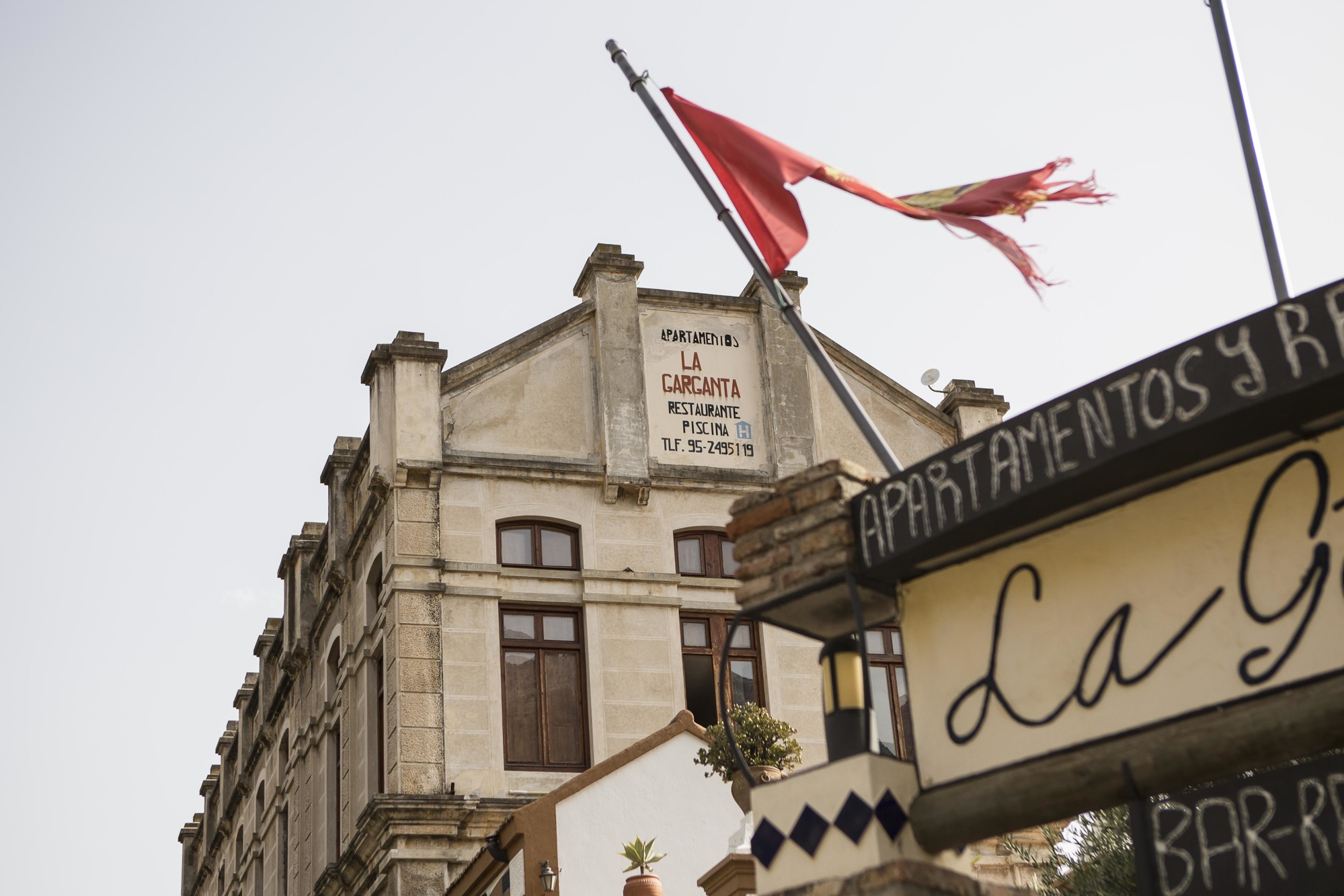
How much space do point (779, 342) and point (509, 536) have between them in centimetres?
546

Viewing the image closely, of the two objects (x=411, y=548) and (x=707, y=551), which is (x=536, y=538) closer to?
(x=411, y=548)

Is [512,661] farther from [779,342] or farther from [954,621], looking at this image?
[954,621]

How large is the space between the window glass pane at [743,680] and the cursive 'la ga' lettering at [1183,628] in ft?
59.9

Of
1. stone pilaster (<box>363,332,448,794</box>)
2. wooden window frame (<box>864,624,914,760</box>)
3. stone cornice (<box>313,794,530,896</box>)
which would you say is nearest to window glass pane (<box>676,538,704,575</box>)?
wooden window frame (<box>864,624,914,760</box>)

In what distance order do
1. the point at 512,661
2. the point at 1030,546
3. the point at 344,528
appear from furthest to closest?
the point at 344,528 → the point at 512,661 → the point at 1030,546

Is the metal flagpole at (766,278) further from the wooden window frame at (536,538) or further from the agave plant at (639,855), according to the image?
the wooden window frame at (536,538)

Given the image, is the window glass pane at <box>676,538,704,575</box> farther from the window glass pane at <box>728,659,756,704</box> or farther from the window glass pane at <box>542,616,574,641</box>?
the window glass pane at <box>542,616,574,641</box>

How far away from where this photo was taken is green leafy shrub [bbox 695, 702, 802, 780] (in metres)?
16.2

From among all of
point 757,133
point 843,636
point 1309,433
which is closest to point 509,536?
point 757,133

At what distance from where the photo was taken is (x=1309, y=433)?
20.6 ft

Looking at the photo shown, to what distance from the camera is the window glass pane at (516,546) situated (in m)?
25.1

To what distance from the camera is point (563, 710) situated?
2453cm

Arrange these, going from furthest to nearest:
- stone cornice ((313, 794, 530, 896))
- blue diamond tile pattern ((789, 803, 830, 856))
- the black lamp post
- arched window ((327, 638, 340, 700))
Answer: arched window ((327, 638, 340, 700))
stone cornice ((313, 794, 530, 896))
the black lamp post
blue diamond tile pattern ((789, 803, 830, 856))

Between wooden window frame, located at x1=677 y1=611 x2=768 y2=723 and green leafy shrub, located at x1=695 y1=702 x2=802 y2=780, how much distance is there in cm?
820
